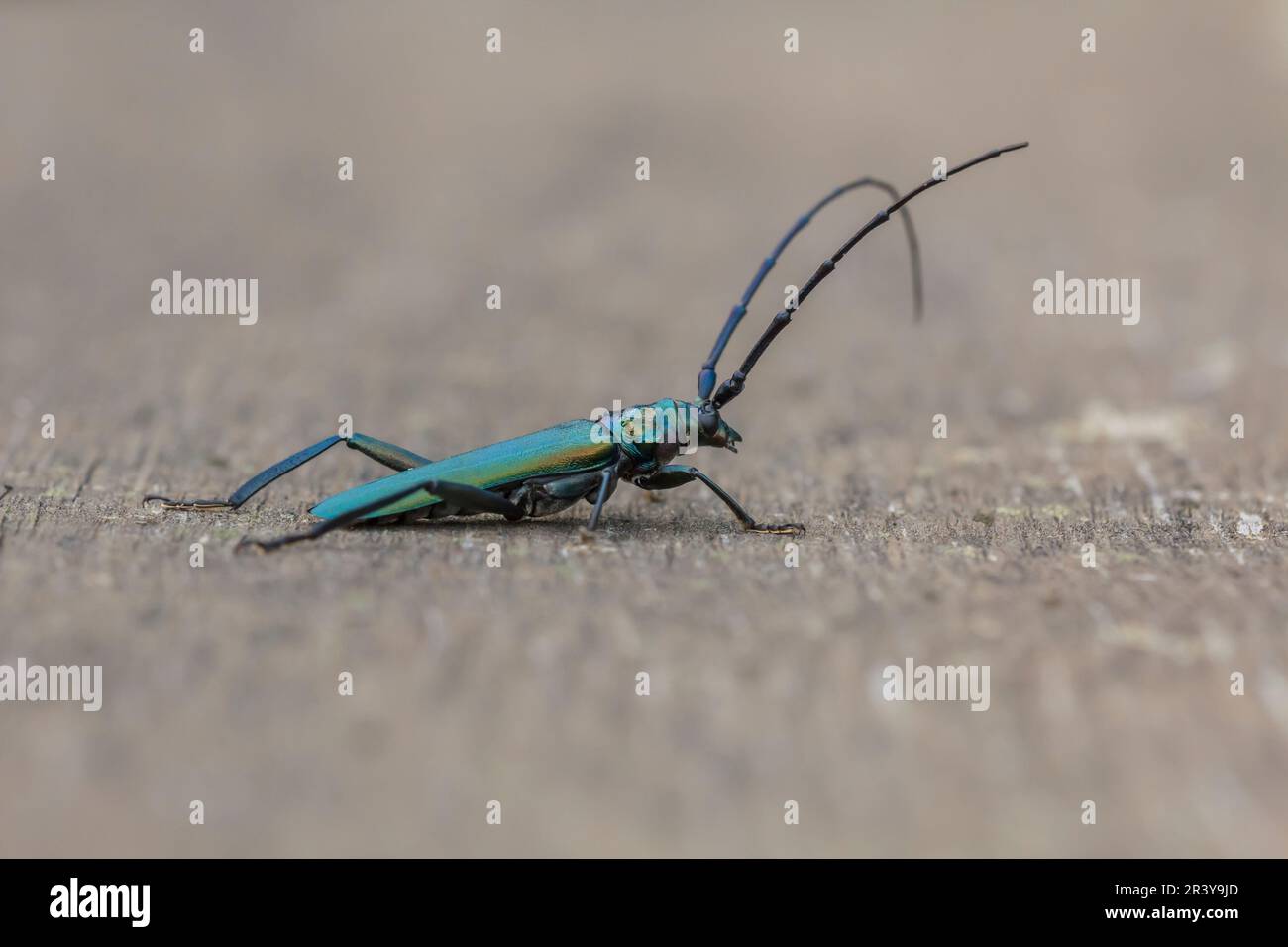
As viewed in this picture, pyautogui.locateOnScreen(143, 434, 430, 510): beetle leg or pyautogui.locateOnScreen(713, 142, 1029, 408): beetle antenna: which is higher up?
pyautogui.locateOnScreen(713, 142, 1029, 408): beetle antenna

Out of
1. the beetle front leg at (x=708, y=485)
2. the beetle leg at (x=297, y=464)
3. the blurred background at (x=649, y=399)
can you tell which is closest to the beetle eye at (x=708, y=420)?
the beetle front leg at (x=708, y=485)

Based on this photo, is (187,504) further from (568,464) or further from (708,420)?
(708,420)

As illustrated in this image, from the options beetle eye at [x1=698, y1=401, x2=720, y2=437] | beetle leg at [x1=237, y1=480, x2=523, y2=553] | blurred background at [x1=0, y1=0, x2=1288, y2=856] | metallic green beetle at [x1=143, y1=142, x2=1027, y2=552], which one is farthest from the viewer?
beetle eye at [x1=698, y1=401, x2=720, y2=437]

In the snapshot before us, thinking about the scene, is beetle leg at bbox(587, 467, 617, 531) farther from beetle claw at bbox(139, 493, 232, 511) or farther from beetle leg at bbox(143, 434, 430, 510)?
beetle claw at bbox(139, 493, 232, 511)

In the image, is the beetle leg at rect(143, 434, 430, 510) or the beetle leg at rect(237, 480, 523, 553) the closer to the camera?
the beetle leg at rect(237, 480, 523, 553)

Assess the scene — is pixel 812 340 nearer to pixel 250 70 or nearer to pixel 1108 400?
pixel 1108 400

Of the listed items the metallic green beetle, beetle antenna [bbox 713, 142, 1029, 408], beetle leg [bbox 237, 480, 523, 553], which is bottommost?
beetle leg [bbox 237, 480, 523, 553]

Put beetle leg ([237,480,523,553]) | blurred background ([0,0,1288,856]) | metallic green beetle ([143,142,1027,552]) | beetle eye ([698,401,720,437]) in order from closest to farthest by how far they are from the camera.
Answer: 1. blurred background ([0,0,1288,856])
2. beetle leg ([237,480,523,553])
3. metallic green beetle ([143,142,1027,552])
4. beetle eye ([698,401,720,437])

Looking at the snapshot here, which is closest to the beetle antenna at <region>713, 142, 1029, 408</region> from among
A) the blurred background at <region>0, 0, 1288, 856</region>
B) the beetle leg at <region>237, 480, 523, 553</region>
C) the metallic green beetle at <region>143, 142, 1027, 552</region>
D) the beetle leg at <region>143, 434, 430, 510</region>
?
the metallic green beetle at <region>143, 142, 1027, 552</region>
